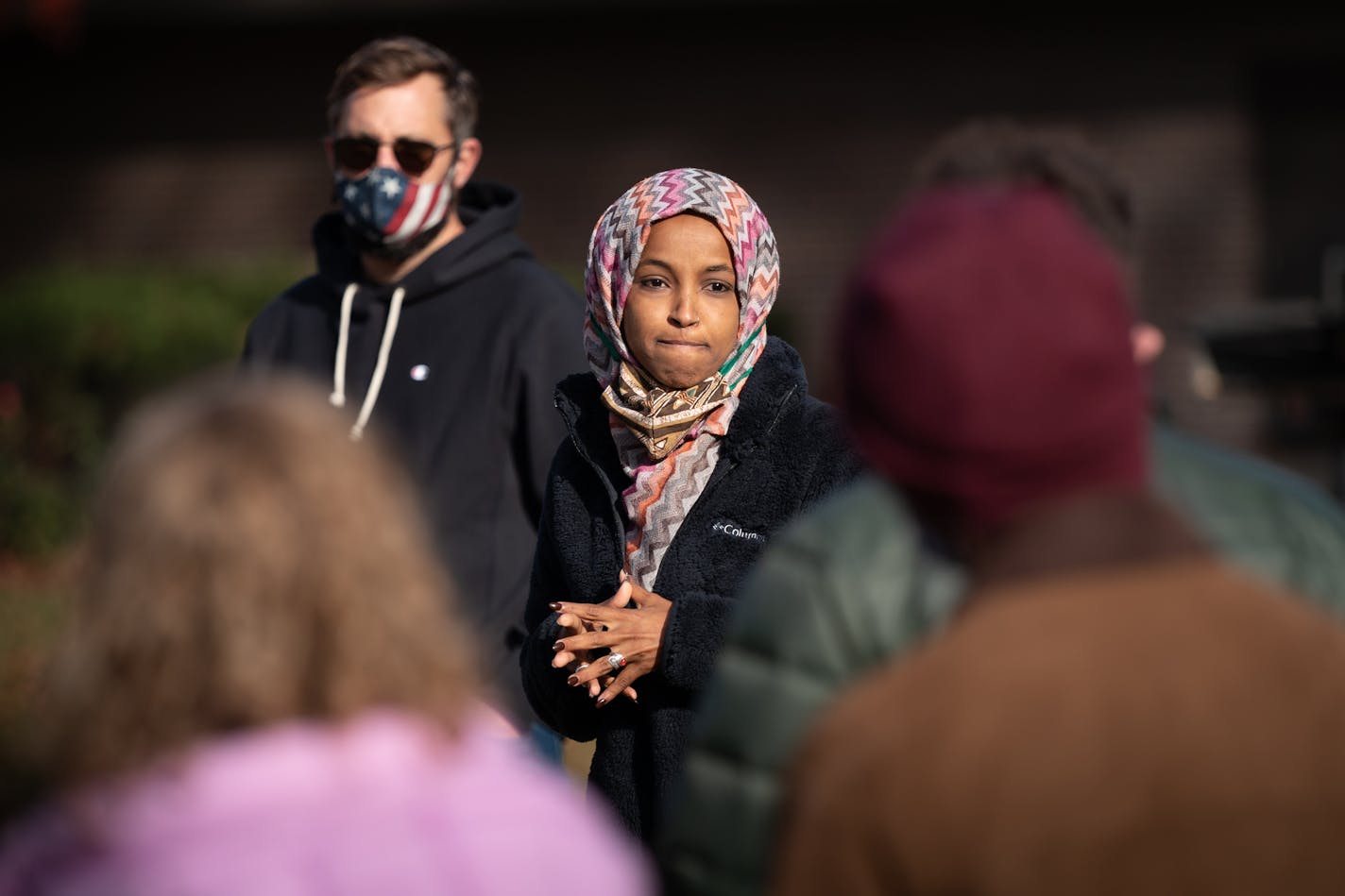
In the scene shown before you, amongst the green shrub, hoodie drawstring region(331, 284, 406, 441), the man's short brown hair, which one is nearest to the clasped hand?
hoodie drawstring region(331, 284, 406, 441)

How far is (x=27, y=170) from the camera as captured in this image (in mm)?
15219

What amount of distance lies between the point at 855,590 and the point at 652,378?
4.73 feet

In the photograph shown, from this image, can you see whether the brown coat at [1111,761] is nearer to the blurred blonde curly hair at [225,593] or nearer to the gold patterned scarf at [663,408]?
the blurred blonde curly hair at [225,593]

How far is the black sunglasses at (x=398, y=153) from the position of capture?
512cm

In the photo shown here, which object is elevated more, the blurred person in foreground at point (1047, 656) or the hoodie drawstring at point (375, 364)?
the blurred person in foreground at point (1047, 656)

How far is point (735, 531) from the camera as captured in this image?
11.8 feet

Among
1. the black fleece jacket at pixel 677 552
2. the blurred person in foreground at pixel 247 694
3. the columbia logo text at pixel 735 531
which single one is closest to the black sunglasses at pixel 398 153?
the black fleece jacket at pixel 677 552

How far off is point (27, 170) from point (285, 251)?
233 cm

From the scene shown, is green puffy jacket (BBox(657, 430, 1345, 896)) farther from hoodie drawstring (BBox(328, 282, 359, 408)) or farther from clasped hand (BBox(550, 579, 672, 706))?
hoodie drawstring (BBox(328, 282, 359, 408))

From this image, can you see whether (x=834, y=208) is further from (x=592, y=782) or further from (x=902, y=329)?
(x=902, y=329)

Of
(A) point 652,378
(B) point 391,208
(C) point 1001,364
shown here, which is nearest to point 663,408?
(A) point 652,378

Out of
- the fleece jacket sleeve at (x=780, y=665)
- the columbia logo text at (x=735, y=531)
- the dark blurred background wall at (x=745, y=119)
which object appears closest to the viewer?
the fleece jacket sleeve at (x=780, y=665)

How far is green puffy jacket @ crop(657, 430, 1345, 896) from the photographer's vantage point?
2406mm

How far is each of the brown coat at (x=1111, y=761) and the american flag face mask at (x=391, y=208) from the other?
3513mm
